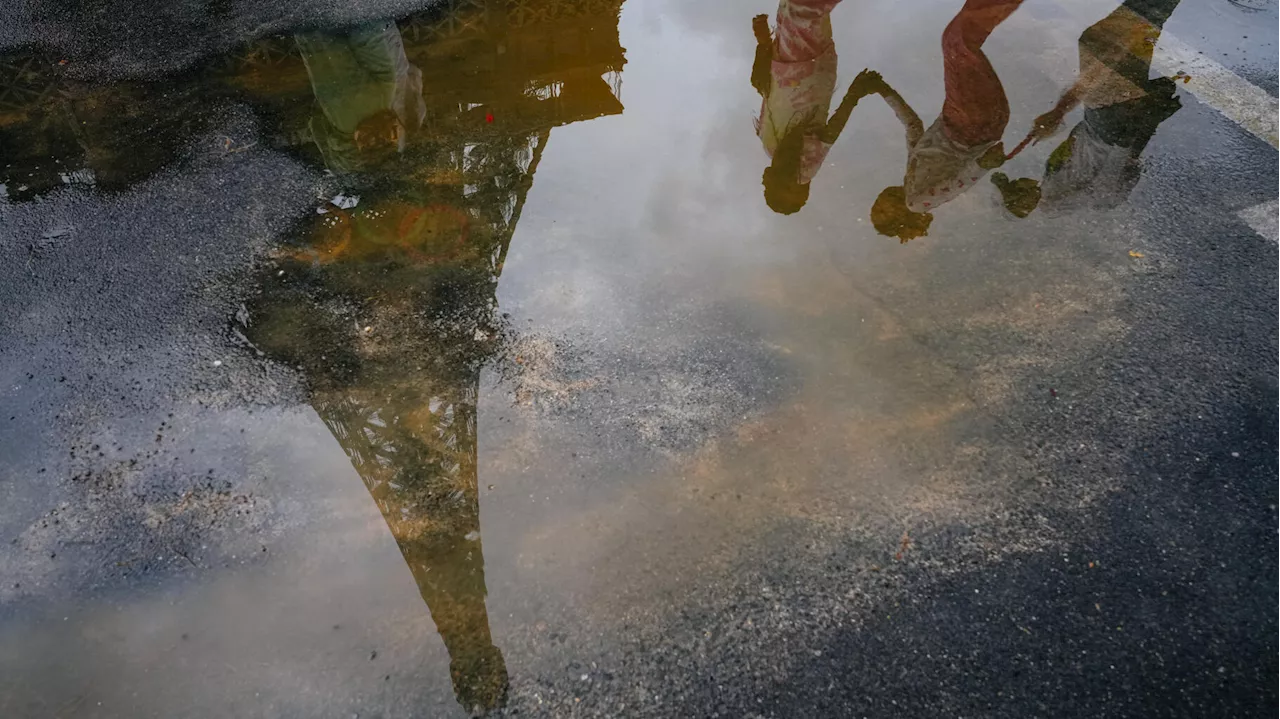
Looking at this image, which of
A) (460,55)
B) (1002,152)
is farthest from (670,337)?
(460,55)

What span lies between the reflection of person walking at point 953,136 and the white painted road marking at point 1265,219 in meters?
1.67

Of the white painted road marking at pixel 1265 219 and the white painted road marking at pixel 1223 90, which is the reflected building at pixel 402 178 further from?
the white painted road marking at pixel 1223 90

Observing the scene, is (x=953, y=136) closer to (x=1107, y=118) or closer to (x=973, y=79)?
(x=973, y=79)

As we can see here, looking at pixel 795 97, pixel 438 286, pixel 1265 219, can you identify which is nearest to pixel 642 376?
pixel 438 286

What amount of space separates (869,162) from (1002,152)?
105cm

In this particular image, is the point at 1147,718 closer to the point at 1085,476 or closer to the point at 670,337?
Result: the point at 1085,476

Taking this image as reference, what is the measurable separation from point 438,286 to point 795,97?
3.61 metres

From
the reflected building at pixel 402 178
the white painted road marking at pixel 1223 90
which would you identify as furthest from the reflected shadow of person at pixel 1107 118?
the reflected building at pixel 402 178

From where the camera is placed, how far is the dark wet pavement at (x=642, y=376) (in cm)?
355

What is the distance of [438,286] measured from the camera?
5.13 meters

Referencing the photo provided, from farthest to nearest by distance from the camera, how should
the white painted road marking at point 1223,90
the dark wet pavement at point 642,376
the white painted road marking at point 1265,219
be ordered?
the white painted road marking at point 1223,90 < the white painted road marking at point 1265,219 < the dark wet pavement at point 642,376

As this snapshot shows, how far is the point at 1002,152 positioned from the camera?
612cm

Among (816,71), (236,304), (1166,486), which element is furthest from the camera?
(816,71)

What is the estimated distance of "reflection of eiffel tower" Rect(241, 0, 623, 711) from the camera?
12.9 ft
